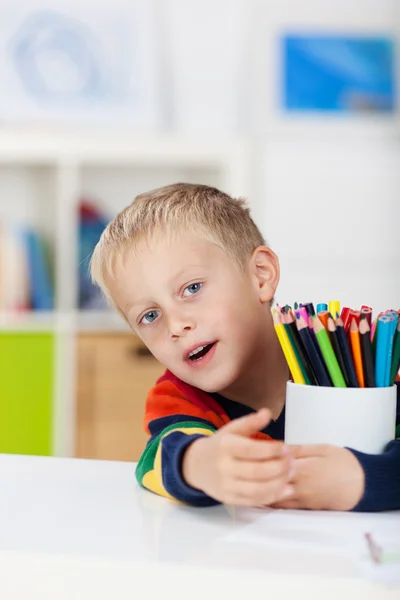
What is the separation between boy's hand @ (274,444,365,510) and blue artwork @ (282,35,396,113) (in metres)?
1.90

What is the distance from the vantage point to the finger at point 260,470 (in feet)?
1.33

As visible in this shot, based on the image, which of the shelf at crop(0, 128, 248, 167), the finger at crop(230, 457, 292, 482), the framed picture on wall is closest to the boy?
the finger at crop(230, 457, 292, 482)

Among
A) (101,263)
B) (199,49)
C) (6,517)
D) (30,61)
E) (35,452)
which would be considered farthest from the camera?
(199,49)

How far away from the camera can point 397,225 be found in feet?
7.28

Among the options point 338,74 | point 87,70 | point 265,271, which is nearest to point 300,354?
point 265,271

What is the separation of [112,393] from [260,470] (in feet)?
6.16

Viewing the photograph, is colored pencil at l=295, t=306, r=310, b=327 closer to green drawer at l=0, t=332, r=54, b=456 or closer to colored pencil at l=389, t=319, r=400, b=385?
colored pencil at l=389, t=319, r=400, b=385

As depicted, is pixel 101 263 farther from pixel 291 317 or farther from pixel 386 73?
pixel 386 73

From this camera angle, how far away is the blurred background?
2203 mm

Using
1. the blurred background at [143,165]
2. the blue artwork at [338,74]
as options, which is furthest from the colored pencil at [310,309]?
the blue artwork at [338,74]

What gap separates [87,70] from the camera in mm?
2420

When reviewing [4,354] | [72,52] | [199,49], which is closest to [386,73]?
[199,49]

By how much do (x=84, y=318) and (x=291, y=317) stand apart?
1.81 m

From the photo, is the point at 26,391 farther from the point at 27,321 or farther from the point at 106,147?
the point at 106,147
